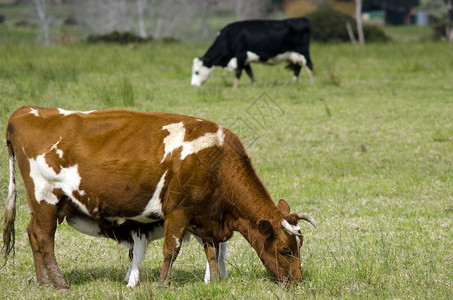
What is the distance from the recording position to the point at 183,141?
4512 mm

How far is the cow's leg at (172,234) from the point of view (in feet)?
14.6

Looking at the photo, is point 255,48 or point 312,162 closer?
point 312,162

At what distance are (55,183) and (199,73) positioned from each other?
1193 cm

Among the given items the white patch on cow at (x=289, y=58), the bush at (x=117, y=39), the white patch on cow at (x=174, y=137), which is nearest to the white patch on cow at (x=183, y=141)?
the white patch on cow at (x=174, y=137)

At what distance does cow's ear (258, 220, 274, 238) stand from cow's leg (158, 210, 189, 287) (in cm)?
50

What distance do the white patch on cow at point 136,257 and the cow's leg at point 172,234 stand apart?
0.25m

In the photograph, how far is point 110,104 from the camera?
37.9 feet

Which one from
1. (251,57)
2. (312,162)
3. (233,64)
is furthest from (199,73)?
(312,162)

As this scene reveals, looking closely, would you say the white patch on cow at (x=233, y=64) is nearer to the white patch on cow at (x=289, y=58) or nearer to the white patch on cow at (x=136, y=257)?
the white patch on cow at (x=289, y=58)

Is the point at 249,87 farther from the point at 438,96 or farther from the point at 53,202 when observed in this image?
the point at 53,202

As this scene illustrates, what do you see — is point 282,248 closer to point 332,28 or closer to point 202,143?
point 202,143

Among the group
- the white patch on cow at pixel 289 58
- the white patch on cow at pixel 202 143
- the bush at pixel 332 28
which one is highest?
the white patch on cow at pixel 202 143

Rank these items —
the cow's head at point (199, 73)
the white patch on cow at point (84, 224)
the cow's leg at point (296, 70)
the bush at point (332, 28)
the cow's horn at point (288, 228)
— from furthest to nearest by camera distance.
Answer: the bush at point (332, 28), the cow's leg at point (296, 70), the cow's head at point (199, 73), the white patch on cow at point (84, 224), the cow's horn at point (288, 228)

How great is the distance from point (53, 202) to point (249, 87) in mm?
11443
